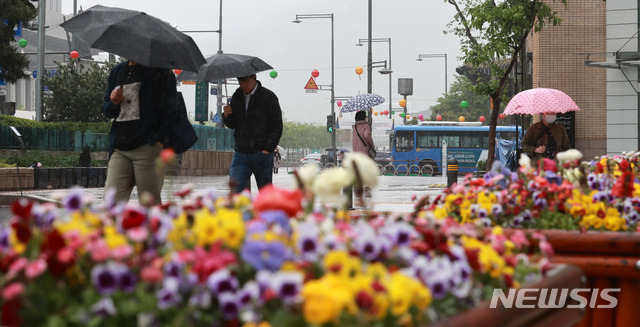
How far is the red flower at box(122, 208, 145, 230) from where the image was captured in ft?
6.67

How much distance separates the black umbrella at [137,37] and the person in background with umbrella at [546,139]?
14.8 feet

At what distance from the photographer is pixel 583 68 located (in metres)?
24.1

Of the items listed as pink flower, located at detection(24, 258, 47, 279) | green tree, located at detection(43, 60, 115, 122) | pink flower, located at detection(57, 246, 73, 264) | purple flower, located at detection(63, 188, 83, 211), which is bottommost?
pink flower, located at detection(24, 258, 47, 279)

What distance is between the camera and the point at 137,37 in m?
6.42

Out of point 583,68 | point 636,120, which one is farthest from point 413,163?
point 636,120

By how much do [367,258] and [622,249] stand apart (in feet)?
6.18

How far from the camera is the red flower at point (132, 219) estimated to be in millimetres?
2034

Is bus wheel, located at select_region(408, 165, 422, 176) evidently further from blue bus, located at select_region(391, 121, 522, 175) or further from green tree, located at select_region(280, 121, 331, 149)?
green tree, located at select_region(280, 121, 331, 149)

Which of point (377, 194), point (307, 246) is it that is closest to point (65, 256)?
point (307, 246)

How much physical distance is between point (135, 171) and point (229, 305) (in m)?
4.58

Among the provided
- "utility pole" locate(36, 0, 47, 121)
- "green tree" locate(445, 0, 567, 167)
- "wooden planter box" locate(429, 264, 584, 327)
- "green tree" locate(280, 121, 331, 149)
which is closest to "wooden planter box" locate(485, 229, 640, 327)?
"wooden planter box" locate(429, 264, 584, 327)

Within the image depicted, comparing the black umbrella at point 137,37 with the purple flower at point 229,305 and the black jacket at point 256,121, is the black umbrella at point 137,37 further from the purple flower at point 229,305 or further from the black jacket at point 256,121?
the purple flower at point 229,305

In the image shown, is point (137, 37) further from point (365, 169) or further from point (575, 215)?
point (365, 169)

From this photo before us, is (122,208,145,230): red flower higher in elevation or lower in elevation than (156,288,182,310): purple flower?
higher
